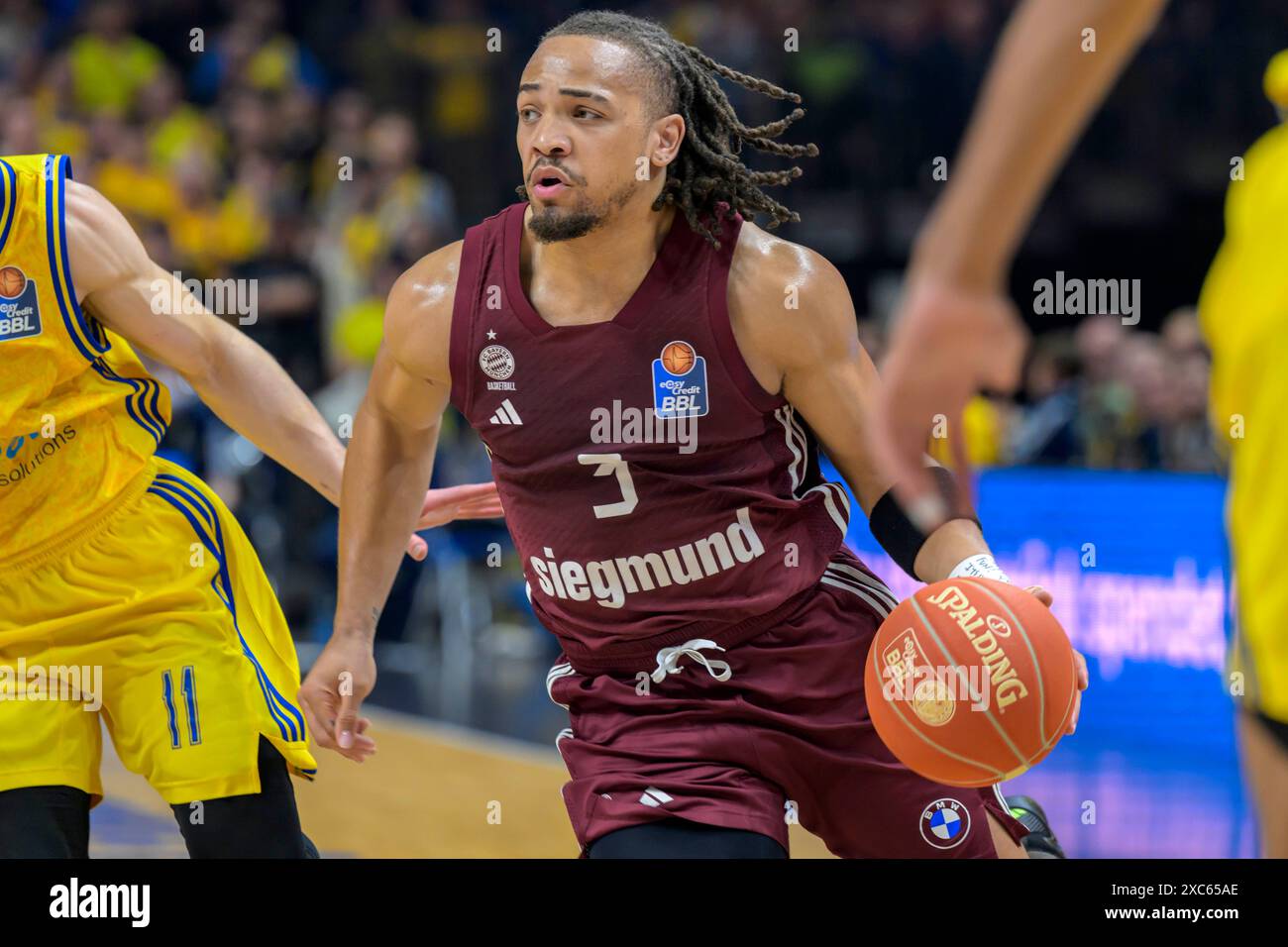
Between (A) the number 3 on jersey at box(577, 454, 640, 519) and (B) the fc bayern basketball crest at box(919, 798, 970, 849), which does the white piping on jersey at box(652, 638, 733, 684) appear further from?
(B) the fc bayern basketball crest at box(919, 798, 970, 849)

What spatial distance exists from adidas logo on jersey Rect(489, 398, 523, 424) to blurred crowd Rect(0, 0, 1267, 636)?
6.13 metres

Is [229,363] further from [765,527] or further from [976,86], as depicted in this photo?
[976,86]

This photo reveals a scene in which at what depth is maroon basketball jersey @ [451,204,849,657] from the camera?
3.29 meters

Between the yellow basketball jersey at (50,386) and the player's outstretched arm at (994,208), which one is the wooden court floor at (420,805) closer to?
the yellow basketball jersey at (50,386)

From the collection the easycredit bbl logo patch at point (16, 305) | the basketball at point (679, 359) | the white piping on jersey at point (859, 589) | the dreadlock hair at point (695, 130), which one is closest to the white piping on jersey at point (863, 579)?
the white piping on jersey at point (859, 589)

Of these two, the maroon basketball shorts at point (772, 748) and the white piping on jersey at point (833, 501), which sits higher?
the white piping on jersey at point (833, 501)

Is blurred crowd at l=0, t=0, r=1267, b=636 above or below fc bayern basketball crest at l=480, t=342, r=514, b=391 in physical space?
above

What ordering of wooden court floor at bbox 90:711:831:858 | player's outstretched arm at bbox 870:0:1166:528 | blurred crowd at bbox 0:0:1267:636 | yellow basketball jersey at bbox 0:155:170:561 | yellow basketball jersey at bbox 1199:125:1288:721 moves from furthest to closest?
1. blurred crowd at bbox 0:0:1267:636
2. wooden court floor at bbox 90:711:831:858
3. yellow basketball jersey at bbox 0:155:170:561
4. yellow basketball jersey at bbox 1199:125:1288:721
5. player's outstretched arm at bbox 870:0:1166:528

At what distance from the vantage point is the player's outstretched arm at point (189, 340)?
3.42 meters

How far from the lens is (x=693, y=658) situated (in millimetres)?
3297

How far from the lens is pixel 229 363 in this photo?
12.0 feet

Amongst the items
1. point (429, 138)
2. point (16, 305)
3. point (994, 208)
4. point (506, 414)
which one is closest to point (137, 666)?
point (16, 305)

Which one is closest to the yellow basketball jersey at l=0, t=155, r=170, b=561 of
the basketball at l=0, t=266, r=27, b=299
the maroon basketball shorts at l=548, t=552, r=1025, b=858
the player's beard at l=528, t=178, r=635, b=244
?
the basketball at l=0, t=266, r=27, b=299

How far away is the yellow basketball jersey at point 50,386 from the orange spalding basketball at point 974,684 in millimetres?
1649
